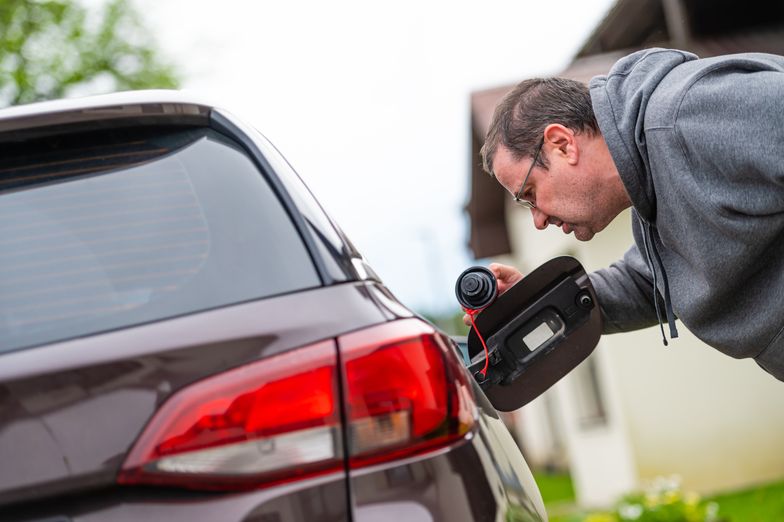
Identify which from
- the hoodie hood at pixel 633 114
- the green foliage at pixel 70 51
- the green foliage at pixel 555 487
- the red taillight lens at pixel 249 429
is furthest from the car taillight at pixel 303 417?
the green foliage at pixel 70 51

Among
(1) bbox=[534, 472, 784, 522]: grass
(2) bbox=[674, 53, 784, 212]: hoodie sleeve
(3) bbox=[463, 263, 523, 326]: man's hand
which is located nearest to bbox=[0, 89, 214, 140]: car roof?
(2) bbox=[674, 53, 784, 212]: hoodie sleeve

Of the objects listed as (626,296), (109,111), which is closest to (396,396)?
(109,111)

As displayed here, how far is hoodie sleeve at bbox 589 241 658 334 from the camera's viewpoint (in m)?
3.55

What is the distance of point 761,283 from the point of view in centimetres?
278

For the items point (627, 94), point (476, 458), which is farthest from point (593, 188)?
point (476, 458)

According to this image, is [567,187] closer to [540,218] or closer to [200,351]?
[540,218]

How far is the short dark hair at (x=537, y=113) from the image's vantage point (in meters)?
3.09

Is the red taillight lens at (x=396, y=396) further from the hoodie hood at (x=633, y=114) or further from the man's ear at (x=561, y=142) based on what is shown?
the man's ear at (x=561, y=142)

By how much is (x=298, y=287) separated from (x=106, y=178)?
0.42 meters

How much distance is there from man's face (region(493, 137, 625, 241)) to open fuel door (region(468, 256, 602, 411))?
6.4 inches

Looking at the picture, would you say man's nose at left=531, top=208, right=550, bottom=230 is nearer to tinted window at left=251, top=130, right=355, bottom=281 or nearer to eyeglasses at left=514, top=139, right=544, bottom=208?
eyeglasses at left=514, top=139, right=544, bottom=208

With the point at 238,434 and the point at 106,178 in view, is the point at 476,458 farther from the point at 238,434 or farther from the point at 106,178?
the point at 106,178

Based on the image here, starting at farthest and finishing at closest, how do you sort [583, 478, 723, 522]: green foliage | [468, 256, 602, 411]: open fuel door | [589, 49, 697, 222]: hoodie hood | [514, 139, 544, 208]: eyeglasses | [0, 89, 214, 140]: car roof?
[583, 478, 723, 522]: green foliage
[514, 139, 544, 208]: eyeglasses
[468, 256, 602, 411]: open fuel door
[589, 49, 697, 222]: hoodie hood
[0, 89, 214, 140]: car roof

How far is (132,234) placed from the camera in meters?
1.77
